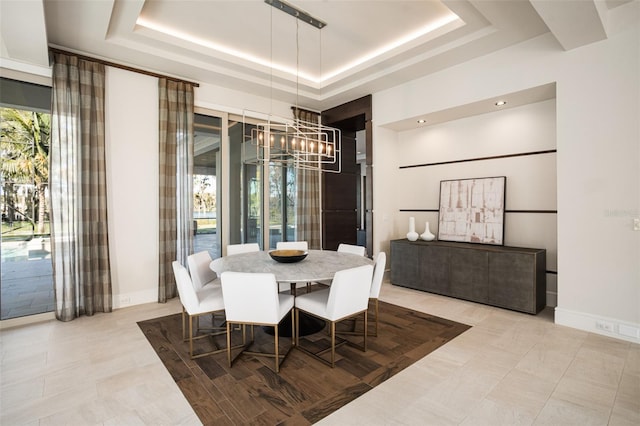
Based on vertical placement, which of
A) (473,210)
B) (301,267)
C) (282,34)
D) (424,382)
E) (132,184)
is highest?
(282,34)

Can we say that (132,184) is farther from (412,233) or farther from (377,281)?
(412,233)

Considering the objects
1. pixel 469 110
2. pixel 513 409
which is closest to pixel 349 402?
pixel 513 409

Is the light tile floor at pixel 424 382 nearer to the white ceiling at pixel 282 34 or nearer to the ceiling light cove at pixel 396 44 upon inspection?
the white ceiling at pixel 282 34

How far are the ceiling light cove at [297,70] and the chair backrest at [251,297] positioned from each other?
2.97m

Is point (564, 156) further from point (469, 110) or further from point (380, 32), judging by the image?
point (380, 32)

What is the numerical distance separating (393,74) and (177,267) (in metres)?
3.63

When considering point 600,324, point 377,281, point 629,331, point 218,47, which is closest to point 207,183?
point 218,47

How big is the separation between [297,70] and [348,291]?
11.7ft

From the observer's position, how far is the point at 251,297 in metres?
2.39

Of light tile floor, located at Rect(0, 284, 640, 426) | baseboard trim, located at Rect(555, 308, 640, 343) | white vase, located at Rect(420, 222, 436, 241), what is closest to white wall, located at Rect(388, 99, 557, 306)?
white vase, located at Rect(420, 222, 436, 241)

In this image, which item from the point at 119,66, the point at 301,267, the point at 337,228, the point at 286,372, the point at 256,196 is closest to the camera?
the point at 286,372

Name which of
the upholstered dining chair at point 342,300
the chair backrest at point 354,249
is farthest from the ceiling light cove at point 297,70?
the upholstered dining chair at point 342,300

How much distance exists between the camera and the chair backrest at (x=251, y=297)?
234 cm

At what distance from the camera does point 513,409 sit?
199 centimetres
